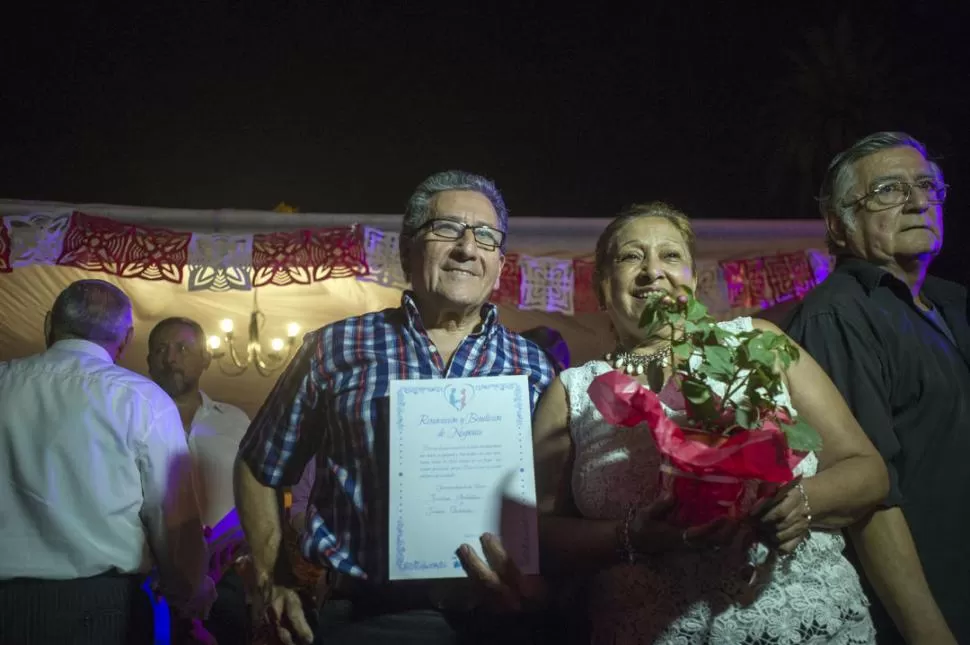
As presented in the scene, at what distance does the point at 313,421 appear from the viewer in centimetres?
213

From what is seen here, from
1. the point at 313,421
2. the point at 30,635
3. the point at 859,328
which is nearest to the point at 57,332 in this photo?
the point at 30,635

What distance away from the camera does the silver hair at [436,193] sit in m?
2.22

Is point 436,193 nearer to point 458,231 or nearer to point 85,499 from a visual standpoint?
point 458,231

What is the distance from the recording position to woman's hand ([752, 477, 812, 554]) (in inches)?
55.5

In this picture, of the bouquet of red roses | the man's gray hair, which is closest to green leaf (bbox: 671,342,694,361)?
the bouquet of red roses

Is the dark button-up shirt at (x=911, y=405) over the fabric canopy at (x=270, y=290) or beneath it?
beneath

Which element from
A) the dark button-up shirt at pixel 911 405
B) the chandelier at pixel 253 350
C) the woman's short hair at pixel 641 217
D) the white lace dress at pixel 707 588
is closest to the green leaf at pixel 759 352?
the white lace dress at pixel 707 588

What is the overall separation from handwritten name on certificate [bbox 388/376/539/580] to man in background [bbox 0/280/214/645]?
1526mm

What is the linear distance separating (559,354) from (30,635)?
9.23ft

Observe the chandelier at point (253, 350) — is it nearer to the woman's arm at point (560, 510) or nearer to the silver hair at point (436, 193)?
the silver hair at point (436, 193)

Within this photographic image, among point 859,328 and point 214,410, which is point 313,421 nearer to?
point 859,328

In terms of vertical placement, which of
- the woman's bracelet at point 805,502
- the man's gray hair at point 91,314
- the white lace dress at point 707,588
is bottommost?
the white lace dress at point 707,588

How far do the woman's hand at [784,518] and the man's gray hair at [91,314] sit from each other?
274cm

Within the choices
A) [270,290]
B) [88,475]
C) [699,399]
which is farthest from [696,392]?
[270,290]
